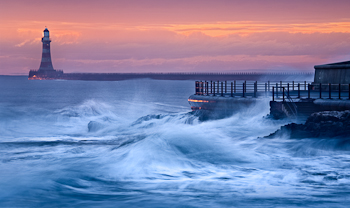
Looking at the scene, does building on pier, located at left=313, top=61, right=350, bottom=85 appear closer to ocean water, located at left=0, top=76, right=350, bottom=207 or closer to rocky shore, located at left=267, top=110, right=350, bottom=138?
ocean water, located at left=0, top=76, right=350, bottom=207

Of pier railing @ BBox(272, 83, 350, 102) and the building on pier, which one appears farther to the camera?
the building on pier

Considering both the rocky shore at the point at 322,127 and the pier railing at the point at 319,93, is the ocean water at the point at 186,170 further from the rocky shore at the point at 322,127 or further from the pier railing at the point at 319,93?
the pier railing at the point at 319,93

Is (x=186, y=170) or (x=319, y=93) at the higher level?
(x=319, y=93)

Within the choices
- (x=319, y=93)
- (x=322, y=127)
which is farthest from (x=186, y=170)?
(x=319, y=93)

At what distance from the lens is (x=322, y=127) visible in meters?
15.0

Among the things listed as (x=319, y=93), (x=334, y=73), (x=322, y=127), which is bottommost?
(x=322, y=127)

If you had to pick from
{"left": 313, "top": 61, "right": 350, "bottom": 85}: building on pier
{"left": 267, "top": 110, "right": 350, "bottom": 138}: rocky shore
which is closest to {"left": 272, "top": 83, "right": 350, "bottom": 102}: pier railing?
{"left": 313, "top": 61, "right": 350, "bottom": 85}: building on pier

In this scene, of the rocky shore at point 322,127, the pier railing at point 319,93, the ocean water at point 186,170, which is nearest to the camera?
the ocean water at point 186,170

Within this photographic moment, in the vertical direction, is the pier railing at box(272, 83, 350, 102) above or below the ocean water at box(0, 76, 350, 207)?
above

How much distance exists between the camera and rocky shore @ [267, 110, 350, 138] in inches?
579

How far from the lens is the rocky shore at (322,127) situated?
48.2ft

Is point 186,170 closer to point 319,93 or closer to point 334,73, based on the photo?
point 319,93

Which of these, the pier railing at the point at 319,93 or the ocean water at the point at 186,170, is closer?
the ocean water at the point at 186,170

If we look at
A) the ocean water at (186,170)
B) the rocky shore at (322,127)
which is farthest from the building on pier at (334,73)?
the rocky shore at (322,127)
